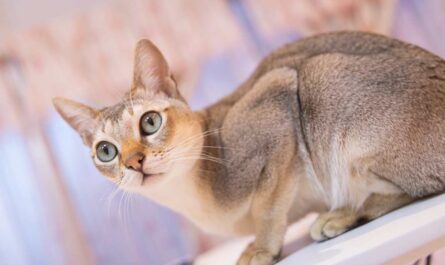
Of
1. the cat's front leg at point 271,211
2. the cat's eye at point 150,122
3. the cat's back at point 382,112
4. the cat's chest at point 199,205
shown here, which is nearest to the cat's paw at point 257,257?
the cat's front leg at point 271,211

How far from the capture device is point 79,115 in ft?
3.62

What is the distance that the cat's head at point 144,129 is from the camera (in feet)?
3.22

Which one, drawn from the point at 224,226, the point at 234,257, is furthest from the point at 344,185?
the point at 234,257

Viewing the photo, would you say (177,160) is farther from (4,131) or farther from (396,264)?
(4,131)

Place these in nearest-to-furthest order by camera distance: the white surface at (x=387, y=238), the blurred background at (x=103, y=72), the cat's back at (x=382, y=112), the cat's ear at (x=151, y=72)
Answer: the white surface at (x=387, y=238) < the cat's back at (x=382, y=112) < the cat's ear at (x=151, y=72) < the blurred background at (x=103, y=72)

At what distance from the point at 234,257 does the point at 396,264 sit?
600 millimetres

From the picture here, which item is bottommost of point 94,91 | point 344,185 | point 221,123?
point 344,185

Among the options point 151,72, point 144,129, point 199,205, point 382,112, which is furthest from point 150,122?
point 382,112

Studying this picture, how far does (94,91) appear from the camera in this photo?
219 centimetres

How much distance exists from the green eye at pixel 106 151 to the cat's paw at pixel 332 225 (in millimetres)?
429

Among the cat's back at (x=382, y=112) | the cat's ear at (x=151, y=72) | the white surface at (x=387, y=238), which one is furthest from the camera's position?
the cat's ear at (x=151, y=72)

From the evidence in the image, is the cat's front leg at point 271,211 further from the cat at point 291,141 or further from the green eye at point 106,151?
the green eye at point 106,151

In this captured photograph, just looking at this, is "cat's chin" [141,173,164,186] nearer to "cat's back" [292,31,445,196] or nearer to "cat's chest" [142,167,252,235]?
"cat's chest" [142,167,252,235]

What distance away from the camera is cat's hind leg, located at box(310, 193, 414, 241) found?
1.00 meters
